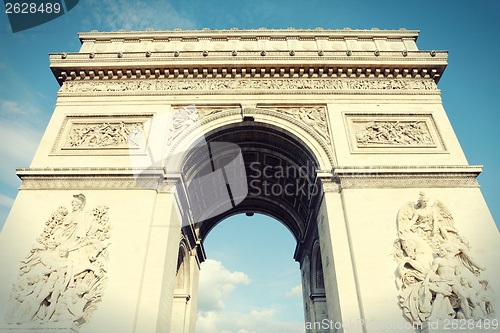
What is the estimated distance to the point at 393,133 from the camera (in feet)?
40.3

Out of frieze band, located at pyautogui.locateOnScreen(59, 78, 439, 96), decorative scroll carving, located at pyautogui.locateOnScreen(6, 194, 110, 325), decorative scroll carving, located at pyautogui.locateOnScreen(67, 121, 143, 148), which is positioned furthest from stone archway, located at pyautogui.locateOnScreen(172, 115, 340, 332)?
decorative scroll carving, located at pyautogui.locateOnScreen(6, 194, 110, 325)

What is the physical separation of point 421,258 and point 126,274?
8.27 metres

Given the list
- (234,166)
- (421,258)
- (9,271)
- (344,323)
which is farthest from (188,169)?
(421,258)

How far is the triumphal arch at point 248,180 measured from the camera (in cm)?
894

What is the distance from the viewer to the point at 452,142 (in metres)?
11.9

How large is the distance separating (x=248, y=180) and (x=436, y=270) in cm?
974

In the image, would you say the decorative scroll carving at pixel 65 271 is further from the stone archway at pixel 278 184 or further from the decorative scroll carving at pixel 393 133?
the decorative scroll carving at pixel 393 133

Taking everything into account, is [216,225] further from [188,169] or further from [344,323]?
[344,323]

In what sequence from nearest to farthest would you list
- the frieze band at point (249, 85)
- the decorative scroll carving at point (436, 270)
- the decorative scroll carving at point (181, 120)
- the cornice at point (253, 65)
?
the decorative scroll carving at point (436, 270), the decorative scroll carving at point (181, 120), the frieze band at point (249, 85), the cornice at point (253, 65)

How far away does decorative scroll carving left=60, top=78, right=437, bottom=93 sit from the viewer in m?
13.5

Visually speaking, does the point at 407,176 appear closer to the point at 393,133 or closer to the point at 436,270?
the point at 393,133

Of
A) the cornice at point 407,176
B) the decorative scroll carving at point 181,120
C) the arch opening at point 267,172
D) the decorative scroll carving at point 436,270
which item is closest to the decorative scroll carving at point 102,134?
the decorative scroll carving at point 181,120

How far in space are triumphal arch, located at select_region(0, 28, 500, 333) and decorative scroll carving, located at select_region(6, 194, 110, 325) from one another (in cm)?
4

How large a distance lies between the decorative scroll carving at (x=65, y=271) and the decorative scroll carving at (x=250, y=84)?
18.0 feet
